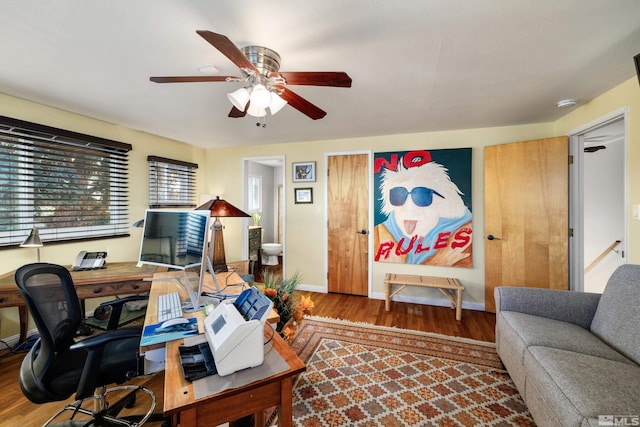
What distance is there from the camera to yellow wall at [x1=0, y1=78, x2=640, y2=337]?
7.50 feet

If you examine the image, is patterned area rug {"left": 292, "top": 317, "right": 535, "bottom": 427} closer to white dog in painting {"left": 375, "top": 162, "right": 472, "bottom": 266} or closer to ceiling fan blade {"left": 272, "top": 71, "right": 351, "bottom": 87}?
white dog in painting {"left": 375, "top": 162, "right": 472, "bottom": 266}

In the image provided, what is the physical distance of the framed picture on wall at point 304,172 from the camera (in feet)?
13.0

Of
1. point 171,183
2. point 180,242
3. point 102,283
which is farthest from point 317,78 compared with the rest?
point 171,183

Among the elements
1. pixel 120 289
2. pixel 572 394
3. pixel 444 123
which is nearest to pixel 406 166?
pixel 444 123

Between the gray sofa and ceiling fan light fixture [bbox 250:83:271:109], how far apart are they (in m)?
2.03

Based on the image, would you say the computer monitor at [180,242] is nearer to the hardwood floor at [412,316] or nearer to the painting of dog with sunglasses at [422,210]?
the hardwood floor at [412,316]

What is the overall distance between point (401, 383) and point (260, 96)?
84.3 inches

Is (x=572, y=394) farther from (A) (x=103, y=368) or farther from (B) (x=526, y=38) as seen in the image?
(A) (x=103, y=368)

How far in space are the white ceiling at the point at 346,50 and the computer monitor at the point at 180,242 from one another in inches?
39.8

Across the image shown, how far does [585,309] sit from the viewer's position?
188 centimetres

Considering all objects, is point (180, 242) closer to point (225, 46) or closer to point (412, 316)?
point (225, 46)

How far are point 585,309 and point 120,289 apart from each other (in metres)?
3.62

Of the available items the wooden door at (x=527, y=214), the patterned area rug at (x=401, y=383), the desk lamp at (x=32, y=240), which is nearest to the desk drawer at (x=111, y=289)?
the desk lamp at (x=32, y=240)

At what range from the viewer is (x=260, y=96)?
4.84 ft
